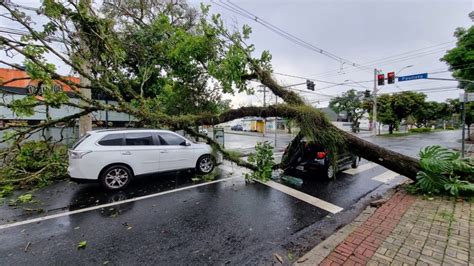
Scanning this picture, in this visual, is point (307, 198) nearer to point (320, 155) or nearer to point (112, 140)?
point (320, 155)

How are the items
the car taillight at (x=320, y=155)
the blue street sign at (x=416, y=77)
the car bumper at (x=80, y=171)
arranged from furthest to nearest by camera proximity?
the blue street sign at (x=416, y=77) < the car taillight at (x=320, y=155) < the car bumper at (x=80, y=171)

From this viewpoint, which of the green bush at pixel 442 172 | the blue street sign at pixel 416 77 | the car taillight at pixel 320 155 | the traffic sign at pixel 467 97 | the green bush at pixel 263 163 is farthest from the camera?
the blue street sign at pixel 416 77

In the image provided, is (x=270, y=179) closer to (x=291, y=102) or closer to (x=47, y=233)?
(x=291, y=102)

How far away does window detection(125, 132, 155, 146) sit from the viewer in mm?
5844

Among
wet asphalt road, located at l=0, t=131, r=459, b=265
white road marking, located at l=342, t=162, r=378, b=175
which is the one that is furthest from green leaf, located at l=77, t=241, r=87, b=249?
white road marking, located at l=342, t=162, r=378, b=175

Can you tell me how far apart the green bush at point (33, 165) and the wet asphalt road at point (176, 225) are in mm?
848

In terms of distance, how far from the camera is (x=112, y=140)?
5.60 metres

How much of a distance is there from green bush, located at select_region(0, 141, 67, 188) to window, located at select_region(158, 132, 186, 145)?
11.3 ft

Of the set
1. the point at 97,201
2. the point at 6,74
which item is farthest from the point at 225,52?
the point at 6,74

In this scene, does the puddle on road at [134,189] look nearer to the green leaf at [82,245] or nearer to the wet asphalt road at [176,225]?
the wet asphalt road at [176,225]

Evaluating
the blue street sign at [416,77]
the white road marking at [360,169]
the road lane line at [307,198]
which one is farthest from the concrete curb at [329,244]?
the blue street sign at [416,77]

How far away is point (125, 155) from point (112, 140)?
530 millimetres

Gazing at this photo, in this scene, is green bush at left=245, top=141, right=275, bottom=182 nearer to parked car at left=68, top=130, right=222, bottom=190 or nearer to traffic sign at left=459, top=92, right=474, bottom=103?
parked car at left=68, top=130, right=222, bottom=190

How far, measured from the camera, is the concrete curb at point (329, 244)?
2666 mm
